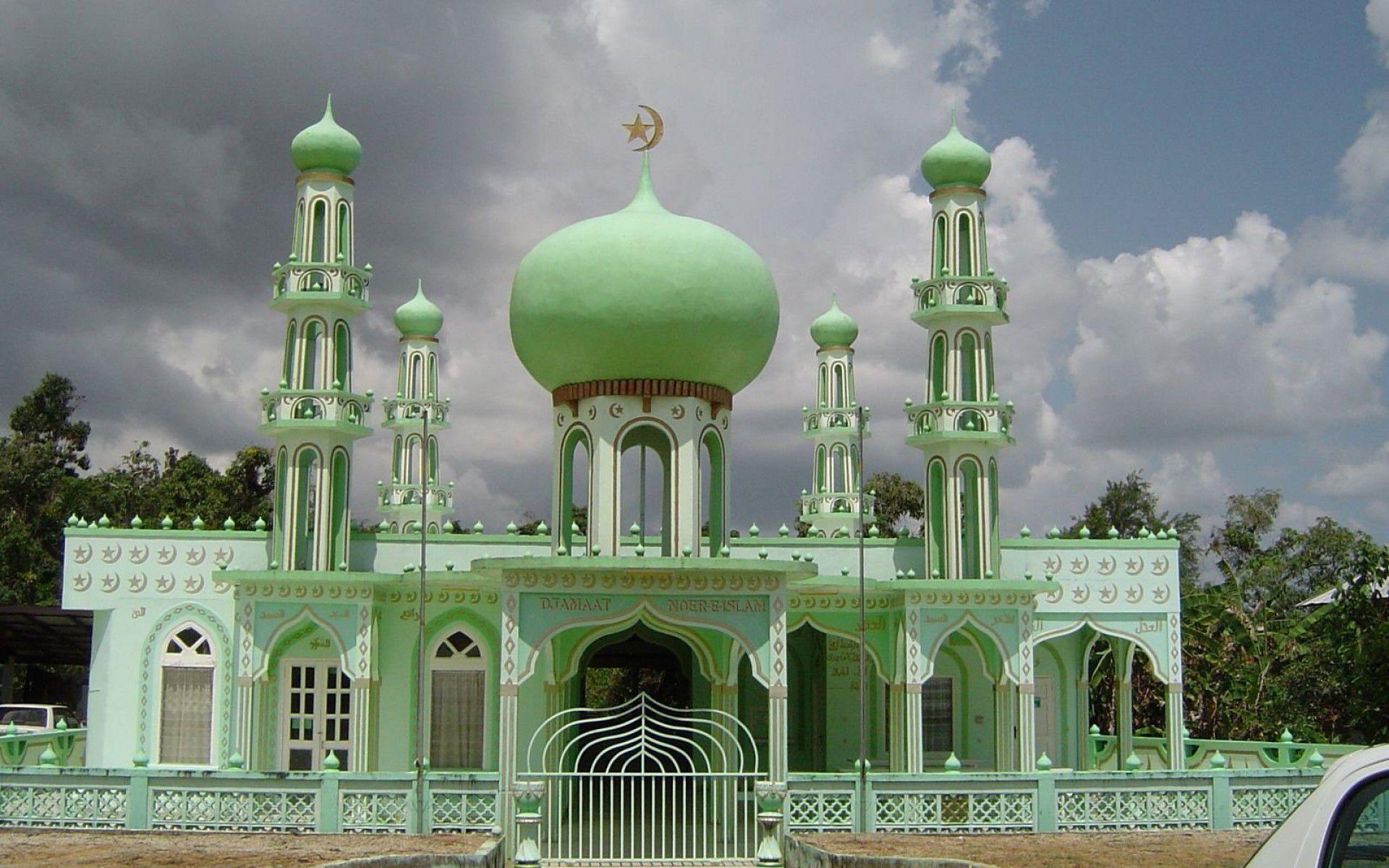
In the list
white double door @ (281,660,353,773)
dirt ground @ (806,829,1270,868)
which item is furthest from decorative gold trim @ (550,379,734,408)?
dirt ground @ (806,829,1270,868)

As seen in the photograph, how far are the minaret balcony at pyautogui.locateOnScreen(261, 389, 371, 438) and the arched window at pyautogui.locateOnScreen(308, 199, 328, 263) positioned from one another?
87.9 inches

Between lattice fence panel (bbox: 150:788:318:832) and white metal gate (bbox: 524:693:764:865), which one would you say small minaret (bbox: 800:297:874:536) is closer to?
white metal gate (bbox: 524:693:764:865)

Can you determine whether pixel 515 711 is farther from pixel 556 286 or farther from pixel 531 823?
pixel 556 286

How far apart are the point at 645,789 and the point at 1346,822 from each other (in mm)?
13006

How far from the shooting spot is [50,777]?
15664mm

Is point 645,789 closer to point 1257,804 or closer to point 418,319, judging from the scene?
point 1257,804

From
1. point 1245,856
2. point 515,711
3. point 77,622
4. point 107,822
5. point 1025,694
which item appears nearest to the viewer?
point 1245,856

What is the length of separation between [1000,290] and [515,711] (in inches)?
432

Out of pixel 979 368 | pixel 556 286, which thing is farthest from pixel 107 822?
pixel 979 368

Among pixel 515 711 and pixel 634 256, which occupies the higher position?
pixel 634 256

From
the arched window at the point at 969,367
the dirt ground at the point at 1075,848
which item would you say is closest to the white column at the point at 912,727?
the arched window at the point at 969,367

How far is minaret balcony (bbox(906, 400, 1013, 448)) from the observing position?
23391 mm

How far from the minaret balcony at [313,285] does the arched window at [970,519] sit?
10088 millimetres

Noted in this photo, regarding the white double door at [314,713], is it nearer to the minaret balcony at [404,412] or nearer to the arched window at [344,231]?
the arched window at [344,231]
